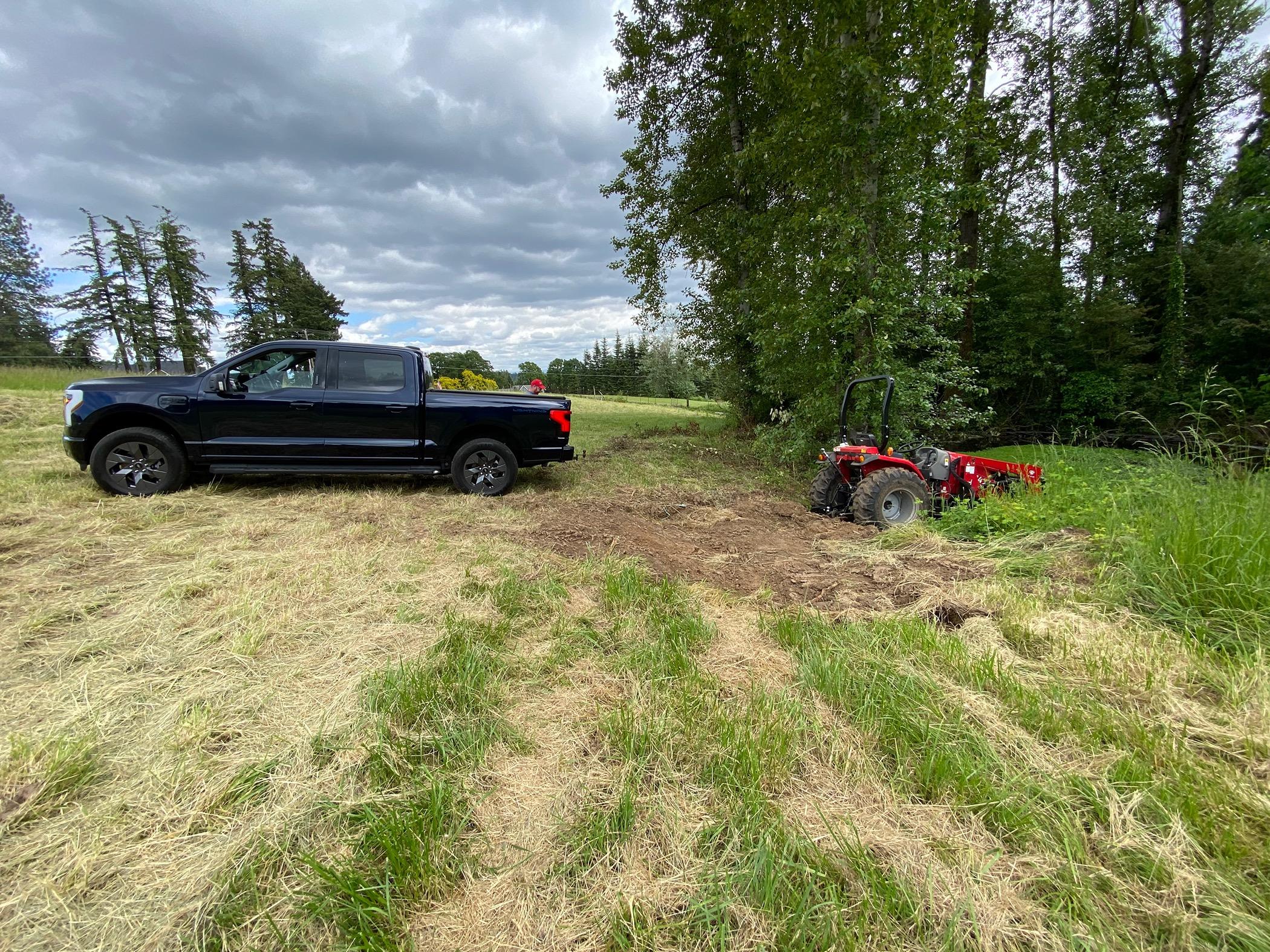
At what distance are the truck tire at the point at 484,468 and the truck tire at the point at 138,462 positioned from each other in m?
3.04

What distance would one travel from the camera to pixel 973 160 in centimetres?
1095

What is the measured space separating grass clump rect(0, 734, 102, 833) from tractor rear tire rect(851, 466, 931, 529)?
574 cm

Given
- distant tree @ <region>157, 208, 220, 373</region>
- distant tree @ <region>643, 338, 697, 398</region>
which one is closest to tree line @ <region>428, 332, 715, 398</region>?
distant tree @ <region>643, 338, 697, 398</region>

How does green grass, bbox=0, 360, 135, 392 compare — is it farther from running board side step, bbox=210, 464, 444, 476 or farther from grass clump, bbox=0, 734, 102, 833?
grass clump, bbox=0, 734, 102, 833

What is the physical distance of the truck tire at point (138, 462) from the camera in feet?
17.5

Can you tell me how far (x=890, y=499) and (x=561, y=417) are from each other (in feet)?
13.8

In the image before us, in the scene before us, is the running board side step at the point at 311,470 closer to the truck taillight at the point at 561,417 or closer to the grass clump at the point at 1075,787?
the truck taillight at the point at 561,417

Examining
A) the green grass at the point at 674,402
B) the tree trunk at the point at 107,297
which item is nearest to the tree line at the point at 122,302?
the tree trunk at the point at 107,297

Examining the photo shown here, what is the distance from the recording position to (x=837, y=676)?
233 centimetres

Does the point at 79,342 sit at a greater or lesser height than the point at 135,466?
greater

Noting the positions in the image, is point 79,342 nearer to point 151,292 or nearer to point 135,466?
point 151,292

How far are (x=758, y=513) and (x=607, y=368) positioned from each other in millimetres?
73334

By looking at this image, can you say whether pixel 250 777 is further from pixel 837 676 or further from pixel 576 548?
pixel 576 548

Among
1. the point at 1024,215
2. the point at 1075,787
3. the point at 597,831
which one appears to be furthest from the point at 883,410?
the point at 1024,215
